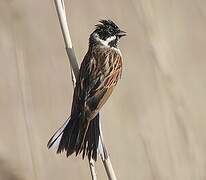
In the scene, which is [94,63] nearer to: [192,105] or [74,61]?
[74,61]

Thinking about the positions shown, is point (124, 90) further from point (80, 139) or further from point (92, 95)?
point (80, 139)

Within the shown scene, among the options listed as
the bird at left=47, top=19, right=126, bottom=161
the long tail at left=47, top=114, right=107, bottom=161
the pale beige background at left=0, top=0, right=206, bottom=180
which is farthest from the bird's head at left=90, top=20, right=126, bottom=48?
the pale beige background at left=0, top=0, right=206, bottom=180

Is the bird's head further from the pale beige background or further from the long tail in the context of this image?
the pale beige background

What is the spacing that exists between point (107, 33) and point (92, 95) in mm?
257

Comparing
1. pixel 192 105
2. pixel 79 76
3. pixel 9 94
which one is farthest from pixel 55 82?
pixel 79 76

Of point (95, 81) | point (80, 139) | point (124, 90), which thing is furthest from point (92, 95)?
point (124, 90)

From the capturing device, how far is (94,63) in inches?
102

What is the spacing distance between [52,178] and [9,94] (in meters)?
0.37

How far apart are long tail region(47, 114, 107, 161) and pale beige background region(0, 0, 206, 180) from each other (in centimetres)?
64

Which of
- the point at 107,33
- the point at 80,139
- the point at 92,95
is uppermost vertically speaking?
the point at 107,33

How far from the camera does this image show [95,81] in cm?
251

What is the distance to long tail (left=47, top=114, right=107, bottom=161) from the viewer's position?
2277 mm

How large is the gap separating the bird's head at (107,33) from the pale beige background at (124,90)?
0.43 meters

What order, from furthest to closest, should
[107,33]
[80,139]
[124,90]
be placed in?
[124,90]
[107,33]
[80,139]
